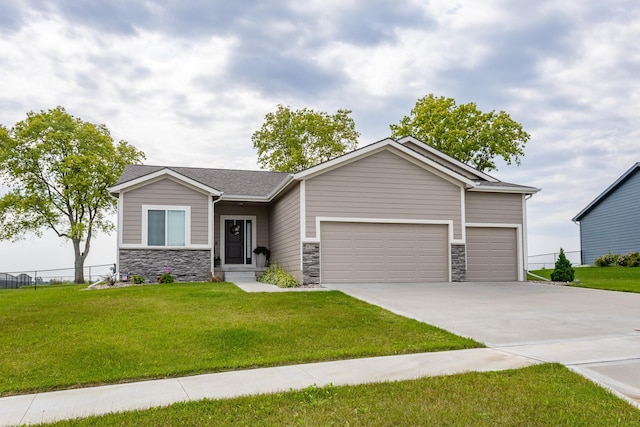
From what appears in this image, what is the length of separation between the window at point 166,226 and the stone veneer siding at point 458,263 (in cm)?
916

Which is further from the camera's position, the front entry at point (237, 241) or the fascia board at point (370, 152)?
the front entry at point (237, 241)

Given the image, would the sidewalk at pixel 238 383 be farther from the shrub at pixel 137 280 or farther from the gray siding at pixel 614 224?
Result: the gray siding at pixel 614 224

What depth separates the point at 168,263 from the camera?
1789 centimetres

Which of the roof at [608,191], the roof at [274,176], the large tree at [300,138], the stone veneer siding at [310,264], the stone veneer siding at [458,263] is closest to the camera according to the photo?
the stone veneer siding at [310,264]

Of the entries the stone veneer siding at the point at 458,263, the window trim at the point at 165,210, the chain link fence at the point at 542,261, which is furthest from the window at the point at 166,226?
the chain link fence at the point at 542,261

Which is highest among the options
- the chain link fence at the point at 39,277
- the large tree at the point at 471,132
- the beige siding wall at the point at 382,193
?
the large tree at the point at 471,132

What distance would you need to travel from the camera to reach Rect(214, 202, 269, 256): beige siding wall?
20.8 metres

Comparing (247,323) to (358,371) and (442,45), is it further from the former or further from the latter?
(442,45)

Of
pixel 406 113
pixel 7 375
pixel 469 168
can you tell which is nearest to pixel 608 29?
pixel 469 168

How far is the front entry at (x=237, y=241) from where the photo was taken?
2094 cm

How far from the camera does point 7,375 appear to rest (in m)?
6.64

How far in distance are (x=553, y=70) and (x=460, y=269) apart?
26.4 ft

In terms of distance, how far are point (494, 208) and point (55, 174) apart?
24.6 m

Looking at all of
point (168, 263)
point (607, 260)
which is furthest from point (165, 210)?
point (607, 260)
